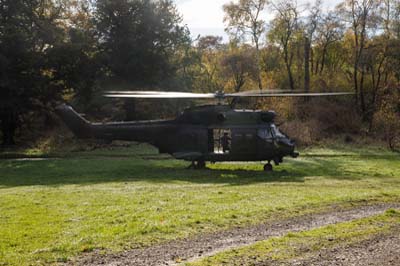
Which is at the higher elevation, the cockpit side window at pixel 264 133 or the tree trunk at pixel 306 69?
the tree trunk at pixel 306 69

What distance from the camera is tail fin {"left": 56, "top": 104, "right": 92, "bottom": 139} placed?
71.9 feet

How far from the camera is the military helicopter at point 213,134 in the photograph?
1972 cm

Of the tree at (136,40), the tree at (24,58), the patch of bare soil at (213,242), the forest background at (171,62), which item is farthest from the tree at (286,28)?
the patch of bare soil at (213,242)

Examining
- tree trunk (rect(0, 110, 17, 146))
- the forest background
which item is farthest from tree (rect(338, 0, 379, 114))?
tree trunk (rect(0, 110, 17, 146))

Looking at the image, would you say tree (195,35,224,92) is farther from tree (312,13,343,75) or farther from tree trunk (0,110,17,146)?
tree trunk (0,110,17,146)

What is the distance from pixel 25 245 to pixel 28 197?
222 inches

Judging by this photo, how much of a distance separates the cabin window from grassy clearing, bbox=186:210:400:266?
10.3 metres

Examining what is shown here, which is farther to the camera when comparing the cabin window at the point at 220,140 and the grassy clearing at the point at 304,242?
the cabin window at the point at 220,140

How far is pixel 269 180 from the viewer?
17.8m

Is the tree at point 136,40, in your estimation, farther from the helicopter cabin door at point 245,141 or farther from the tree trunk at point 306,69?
the helicopter cabin door at point 245,141

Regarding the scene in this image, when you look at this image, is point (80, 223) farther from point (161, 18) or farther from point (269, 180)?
point (161, 18)

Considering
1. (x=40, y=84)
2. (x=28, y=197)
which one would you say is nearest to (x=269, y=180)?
(x=28, y=197)

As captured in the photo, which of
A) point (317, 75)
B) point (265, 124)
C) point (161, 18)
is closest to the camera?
point (265, 124)

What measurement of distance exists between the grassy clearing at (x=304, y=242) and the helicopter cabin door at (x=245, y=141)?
31.4ft
